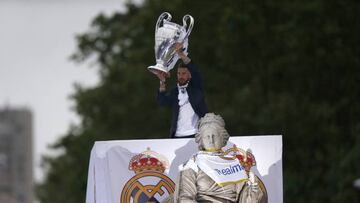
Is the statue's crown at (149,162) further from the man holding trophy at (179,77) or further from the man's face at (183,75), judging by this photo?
the man's face at (183,75)

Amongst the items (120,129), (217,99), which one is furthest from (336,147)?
(120,129)

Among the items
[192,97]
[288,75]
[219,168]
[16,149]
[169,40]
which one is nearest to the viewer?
[219,168]

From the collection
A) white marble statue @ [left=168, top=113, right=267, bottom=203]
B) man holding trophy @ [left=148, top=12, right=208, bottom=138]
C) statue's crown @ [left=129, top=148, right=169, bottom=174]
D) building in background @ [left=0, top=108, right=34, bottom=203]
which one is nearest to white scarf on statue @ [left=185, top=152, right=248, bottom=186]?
white marble statue @ [left=168, top=113, right=267, bottom=203]

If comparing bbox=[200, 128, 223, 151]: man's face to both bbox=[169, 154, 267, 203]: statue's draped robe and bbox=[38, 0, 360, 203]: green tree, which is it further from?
bbox=[38, 0, 360, 203]: green tree

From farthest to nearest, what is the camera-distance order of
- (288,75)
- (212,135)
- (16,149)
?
(16,149)
(288,75)
(212,135)

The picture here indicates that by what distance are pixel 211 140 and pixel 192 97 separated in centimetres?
155

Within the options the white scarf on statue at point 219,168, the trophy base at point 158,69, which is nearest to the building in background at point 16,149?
the trophy base at point 158,69

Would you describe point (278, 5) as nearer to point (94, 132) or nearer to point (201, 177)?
point (94, 132)

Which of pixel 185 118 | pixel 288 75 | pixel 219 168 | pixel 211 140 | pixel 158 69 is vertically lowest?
pixel 219 168

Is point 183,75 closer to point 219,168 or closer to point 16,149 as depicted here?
point 219,168

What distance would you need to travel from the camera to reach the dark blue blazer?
53.6 ft

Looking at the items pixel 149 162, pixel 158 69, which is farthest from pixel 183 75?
pixel 149 162

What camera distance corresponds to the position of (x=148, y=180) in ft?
51.2

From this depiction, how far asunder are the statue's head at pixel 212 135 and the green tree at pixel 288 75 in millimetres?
18564
